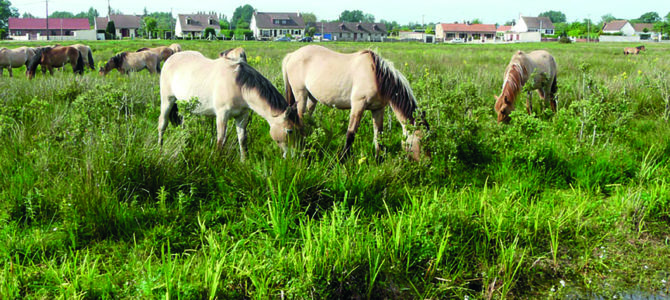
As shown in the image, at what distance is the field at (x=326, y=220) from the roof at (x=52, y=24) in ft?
346

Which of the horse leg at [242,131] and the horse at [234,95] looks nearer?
the horse at [234,95]

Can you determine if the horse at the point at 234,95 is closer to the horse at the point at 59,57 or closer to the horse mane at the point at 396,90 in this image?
the horse mane at the point at 396,90

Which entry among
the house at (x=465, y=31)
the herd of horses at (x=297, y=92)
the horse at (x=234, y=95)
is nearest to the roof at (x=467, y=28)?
the house at (x=465, y=31)

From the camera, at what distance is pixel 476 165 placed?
6316mm

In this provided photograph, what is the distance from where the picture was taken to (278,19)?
116750 mm

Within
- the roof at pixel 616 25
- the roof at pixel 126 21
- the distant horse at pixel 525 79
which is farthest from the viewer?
the roof at pixel 616 25

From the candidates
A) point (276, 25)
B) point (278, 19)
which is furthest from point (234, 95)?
point (278, 19)

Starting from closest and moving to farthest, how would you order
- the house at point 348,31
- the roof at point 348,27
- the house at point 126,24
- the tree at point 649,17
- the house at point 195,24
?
the house at point 126,24
the house at point 195,24
the house at point 348,31
the roof at point 348,27
the tree at point 649,17

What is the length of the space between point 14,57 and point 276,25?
10112 cm

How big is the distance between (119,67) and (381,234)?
653 inches

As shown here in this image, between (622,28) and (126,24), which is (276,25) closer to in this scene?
(126,24)

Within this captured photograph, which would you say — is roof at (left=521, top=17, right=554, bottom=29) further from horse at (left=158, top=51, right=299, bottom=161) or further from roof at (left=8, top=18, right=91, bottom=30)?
horse at (left=158, top=51, right=299, bottom=161)

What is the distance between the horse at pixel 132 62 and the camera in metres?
17.5

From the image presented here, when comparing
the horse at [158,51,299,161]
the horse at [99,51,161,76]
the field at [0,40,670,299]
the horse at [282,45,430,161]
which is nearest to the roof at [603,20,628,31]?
the horse at [99,51,161,76]
